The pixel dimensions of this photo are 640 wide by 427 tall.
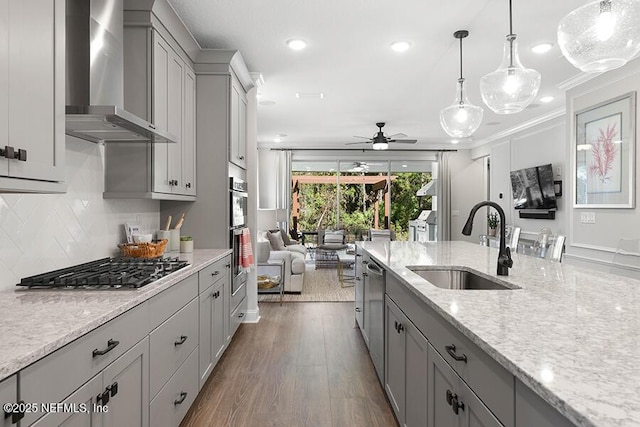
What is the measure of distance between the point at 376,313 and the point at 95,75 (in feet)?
7.35

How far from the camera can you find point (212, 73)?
3.39 metres

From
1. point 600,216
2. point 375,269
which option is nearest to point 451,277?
point 375,269

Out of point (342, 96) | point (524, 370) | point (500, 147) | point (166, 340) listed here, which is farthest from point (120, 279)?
point (500, 147)

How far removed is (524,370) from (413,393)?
3.52 ft

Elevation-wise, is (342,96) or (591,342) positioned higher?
(342,96)

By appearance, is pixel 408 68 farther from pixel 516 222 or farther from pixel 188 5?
pixel 516 222

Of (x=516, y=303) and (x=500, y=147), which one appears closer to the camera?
(x=516, y=303)

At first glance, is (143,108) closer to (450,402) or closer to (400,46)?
(400,46)

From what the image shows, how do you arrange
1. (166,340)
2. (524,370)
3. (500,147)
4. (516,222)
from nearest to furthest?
(524,370), (166,340), (516,222), (500,147)

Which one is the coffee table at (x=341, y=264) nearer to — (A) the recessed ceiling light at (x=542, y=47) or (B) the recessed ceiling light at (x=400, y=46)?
(B) the recessed ceiling light at (x=400, y=46)

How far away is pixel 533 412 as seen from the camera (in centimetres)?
79

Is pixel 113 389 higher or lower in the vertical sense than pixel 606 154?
lower

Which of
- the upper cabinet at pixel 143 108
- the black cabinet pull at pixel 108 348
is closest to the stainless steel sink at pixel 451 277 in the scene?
the black cabinet pull at pixel 108 348

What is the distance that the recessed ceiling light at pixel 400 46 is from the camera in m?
3.37
